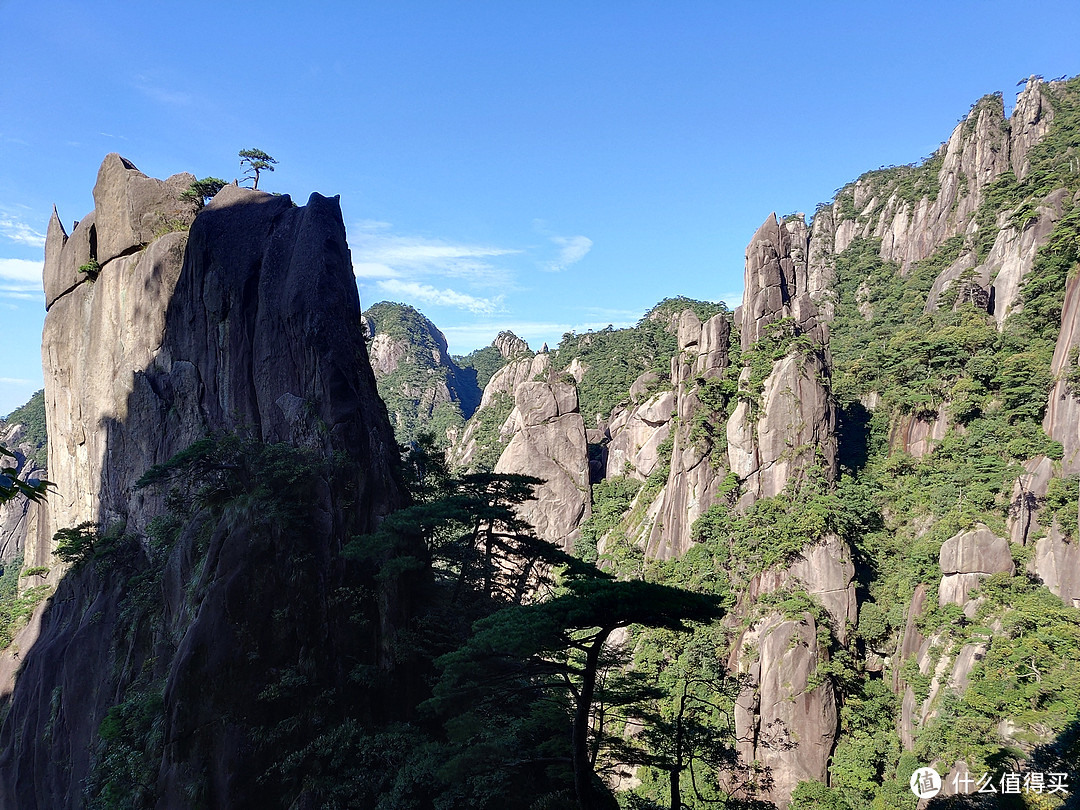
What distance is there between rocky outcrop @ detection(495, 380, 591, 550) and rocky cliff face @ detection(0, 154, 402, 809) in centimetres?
2382

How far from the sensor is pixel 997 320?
38.5 m

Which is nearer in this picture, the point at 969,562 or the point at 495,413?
the point at 969,562

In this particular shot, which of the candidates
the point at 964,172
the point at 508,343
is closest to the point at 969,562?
the point at 964,172

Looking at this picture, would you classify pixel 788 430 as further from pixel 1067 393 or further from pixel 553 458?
pixel 553 458

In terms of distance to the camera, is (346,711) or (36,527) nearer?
(346,711)

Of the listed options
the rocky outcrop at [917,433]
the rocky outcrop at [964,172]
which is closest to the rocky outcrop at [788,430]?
the rocky outcrop at [917,433]

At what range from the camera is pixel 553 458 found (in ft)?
146

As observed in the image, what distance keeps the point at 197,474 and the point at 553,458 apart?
28847 millimetres

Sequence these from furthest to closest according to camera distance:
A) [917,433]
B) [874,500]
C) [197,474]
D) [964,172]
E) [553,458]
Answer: [964,172] < [553,458] < [917,433] < [874,500] < [197,474]

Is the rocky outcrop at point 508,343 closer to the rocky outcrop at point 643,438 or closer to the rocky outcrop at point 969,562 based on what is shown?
the rocky outcrop at point 643,438

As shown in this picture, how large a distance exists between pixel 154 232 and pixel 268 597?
18198mm

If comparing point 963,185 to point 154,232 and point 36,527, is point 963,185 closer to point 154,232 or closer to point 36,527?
point 154,232

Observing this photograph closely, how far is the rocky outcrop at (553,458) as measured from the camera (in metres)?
44.0

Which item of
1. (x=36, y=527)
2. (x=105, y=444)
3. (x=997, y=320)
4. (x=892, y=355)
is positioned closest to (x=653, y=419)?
(x=892, y=355)
